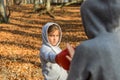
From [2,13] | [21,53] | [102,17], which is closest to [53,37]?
[102,17]

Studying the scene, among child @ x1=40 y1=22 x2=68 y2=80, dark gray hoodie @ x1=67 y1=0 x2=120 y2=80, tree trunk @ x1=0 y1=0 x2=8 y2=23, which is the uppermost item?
dark gray hoodie @ x1=67 y1=0 x2=120 y2=80

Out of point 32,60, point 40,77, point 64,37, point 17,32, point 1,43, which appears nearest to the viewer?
point 40,77

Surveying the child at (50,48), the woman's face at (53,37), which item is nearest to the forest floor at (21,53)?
the child at (50,48)

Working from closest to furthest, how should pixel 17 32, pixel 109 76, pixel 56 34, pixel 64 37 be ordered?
pixel 109 76 < pixel 56 34 < pixel 64 37 < pixel 17 32

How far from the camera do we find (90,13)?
2291 millimetres

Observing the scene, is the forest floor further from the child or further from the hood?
the hood

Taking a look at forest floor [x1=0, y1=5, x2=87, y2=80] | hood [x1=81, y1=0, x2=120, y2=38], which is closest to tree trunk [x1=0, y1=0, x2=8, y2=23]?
forest floor [x1=0, y1=5, x2=87, y2=80]

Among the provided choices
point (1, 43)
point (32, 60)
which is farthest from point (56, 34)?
point (1, 43)

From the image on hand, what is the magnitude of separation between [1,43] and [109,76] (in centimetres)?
1354

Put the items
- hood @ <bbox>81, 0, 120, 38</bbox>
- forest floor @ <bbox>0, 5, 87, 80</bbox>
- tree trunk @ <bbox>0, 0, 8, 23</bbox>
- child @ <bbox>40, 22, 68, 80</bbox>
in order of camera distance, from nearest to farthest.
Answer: hood @ <bbox>81, 0, 120, 38</bbox> < child @ <bbox>40, 22, 68, 80</bbox> < forest floor @ <bbox>0, 5, 87, 80</bbox> < tree trunk @ <bbox>0, 0, 8, 23</bbox>

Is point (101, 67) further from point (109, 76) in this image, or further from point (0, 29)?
point (0, 29)

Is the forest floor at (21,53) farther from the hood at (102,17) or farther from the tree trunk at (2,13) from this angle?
the hood at (102,17)

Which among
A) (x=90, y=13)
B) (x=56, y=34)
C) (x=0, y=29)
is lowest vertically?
(x=0, y=29)

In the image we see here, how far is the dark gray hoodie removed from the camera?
2.24 meters
